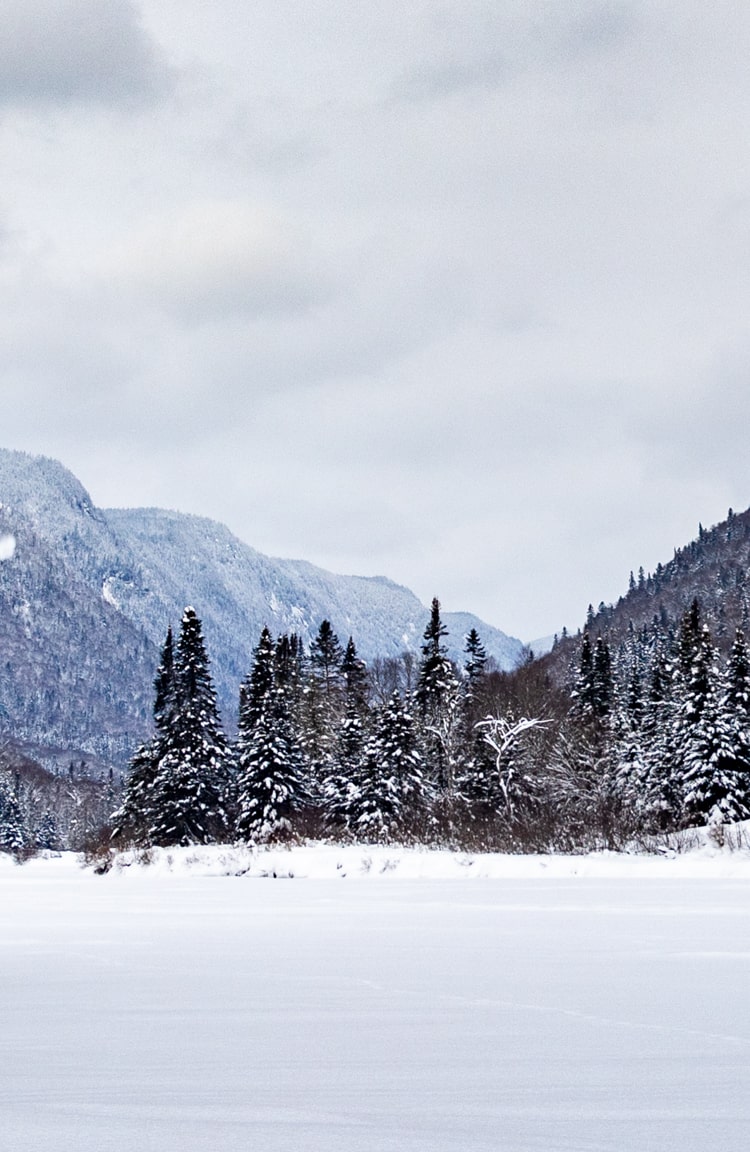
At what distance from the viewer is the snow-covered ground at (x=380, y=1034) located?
448 cm

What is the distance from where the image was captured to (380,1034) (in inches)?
275

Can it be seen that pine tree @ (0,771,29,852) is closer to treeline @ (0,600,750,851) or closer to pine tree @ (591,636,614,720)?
treeline @ (0,600,750,851)

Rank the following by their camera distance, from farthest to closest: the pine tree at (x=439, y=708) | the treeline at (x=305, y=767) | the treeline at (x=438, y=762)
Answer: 1. the pine tree at (x=439, y=708)
2. the treeline at (x=305, y=767)
3. the treeline at (x=438, y=762)

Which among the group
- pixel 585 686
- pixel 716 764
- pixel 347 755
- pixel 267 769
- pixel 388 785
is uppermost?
pixel 585 686

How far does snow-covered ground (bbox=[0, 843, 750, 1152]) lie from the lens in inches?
176

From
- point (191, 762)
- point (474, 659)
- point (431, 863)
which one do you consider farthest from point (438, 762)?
point (431, 863)

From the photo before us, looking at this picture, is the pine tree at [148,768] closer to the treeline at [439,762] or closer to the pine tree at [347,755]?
the treeline at [439,762]

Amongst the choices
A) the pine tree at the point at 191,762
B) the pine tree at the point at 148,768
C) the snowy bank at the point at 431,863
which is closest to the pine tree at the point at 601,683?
the pine tree at the point at 191,762

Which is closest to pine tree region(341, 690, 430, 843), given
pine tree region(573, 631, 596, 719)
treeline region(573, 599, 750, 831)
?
treeline region(573, 599, 750, 831)

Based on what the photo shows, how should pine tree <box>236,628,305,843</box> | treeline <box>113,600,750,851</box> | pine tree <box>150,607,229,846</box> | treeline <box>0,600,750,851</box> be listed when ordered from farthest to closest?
pine tree <box>150,607,229,846</box> → pine tree <box>236,628,305,843</box> → treeline <box>113,600,750,851</box> → treeline <box>0,600,750,851</box>

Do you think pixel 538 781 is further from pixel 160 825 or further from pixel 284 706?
pixel 160 825

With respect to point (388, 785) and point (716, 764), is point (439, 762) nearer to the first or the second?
point (388, 785)

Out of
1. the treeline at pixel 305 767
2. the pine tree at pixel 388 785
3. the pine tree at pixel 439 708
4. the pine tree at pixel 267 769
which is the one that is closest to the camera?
the pine tree at pixel 388 785

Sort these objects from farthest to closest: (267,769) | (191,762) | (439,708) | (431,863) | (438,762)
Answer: (439,708)
(438,762)
(191,762)
(267,769)
(431,863)
